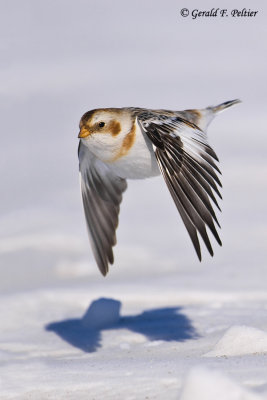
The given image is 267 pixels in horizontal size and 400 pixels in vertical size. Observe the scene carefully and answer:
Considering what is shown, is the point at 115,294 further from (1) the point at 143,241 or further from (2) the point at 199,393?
(2) the point at 199,393

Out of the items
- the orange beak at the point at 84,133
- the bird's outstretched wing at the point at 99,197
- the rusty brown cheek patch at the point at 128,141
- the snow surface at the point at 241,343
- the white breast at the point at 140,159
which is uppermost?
the orange beak at the point at 84,133

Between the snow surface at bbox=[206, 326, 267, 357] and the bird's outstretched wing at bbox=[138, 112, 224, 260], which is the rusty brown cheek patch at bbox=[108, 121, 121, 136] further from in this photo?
the snow surface at bbox=[206, 326, 267, 357]

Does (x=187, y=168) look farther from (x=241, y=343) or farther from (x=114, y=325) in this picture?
(x=114, y=325)

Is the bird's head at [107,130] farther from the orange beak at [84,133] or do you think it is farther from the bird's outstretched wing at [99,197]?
the bird's outstretched wing at [99,197]

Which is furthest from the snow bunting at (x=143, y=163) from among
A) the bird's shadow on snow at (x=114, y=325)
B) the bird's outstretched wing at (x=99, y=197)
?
the bird's shadow on snow at (x=114, y=325)

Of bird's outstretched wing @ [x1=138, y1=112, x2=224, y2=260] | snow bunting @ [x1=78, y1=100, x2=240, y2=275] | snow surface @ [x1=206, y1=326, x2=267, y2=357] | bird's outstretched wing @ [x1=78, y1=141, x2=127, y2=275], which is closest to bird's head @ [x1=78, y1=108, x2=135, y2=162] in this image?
snow bunting @ [x1=78, y1=100, x2=240, y2=275]
